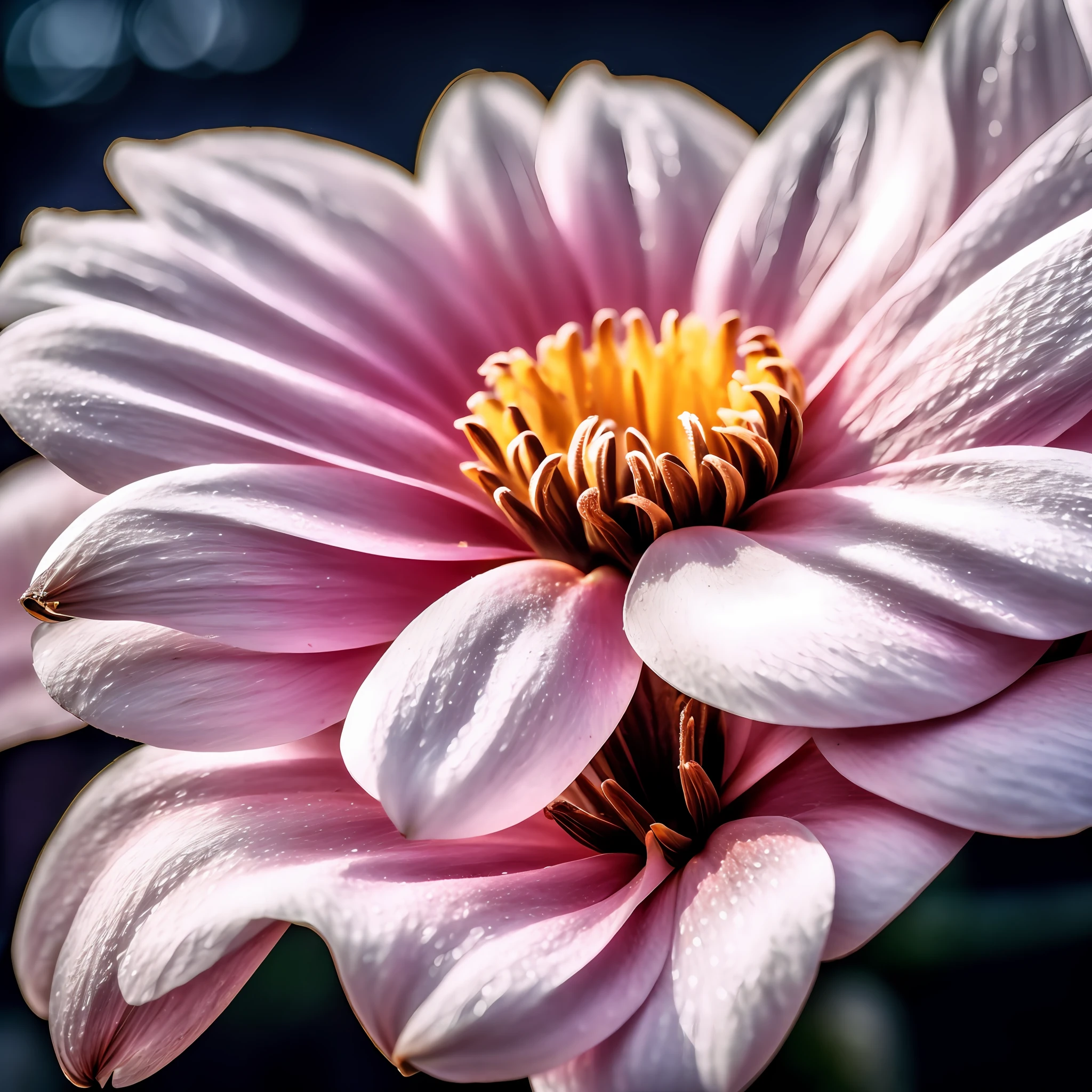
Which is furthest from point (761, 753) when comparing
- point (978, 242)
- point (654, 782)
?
point (978, 242)

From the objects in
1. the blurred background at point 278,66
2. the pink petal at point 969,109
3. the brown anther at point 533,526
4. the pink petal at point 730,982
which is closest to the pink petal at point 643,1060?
the pink petal at point 730,982

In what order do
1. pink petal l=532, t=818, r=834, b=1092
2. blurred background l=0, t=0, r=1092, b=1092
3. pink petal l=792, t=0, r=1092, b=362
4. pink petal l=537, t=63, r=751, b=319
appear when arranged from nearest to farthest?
pink petal l=532, t=818, r=834, b=1092 < pink petal l=792, t=0, r=1092, b=362 < pink petal l=537, t=63, r=751, b=319 < blurred background l=0, t=0, r=1092, b=1092

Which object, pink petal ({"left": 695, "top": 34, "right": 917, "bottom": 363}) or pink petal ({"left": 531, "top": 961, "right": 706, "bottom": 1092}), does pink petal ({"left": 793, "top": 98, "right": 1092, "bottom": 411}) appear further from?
pink petal ({"left": 531, "top": 961, "right": 706, "bottom": 1092})

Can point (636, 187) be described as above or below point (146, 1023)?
above

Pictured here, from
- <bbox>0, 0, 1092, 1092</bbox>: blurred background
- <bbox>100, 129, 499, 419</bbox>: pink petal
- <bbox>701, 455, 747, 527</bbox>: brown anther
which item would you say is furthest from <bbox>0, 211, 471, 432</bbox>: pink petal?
<bbox>0, 0, 1092, 1092</bbox>: blurred background

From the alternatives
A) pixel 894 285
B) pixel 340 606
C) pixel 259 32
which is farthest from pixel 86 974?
pixel 259 32

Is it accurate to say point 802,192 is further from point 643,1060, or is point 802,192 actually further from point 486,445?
point 643,1060

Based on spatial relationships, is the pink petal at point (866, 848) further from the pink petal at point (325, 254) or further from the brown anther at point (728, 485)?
the pink petal at point (325, 254)

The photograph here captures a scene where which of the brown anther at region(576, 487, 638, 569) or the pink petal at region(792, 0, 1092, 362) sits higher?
the pink petal at region(792, 0, 1092, 362)
